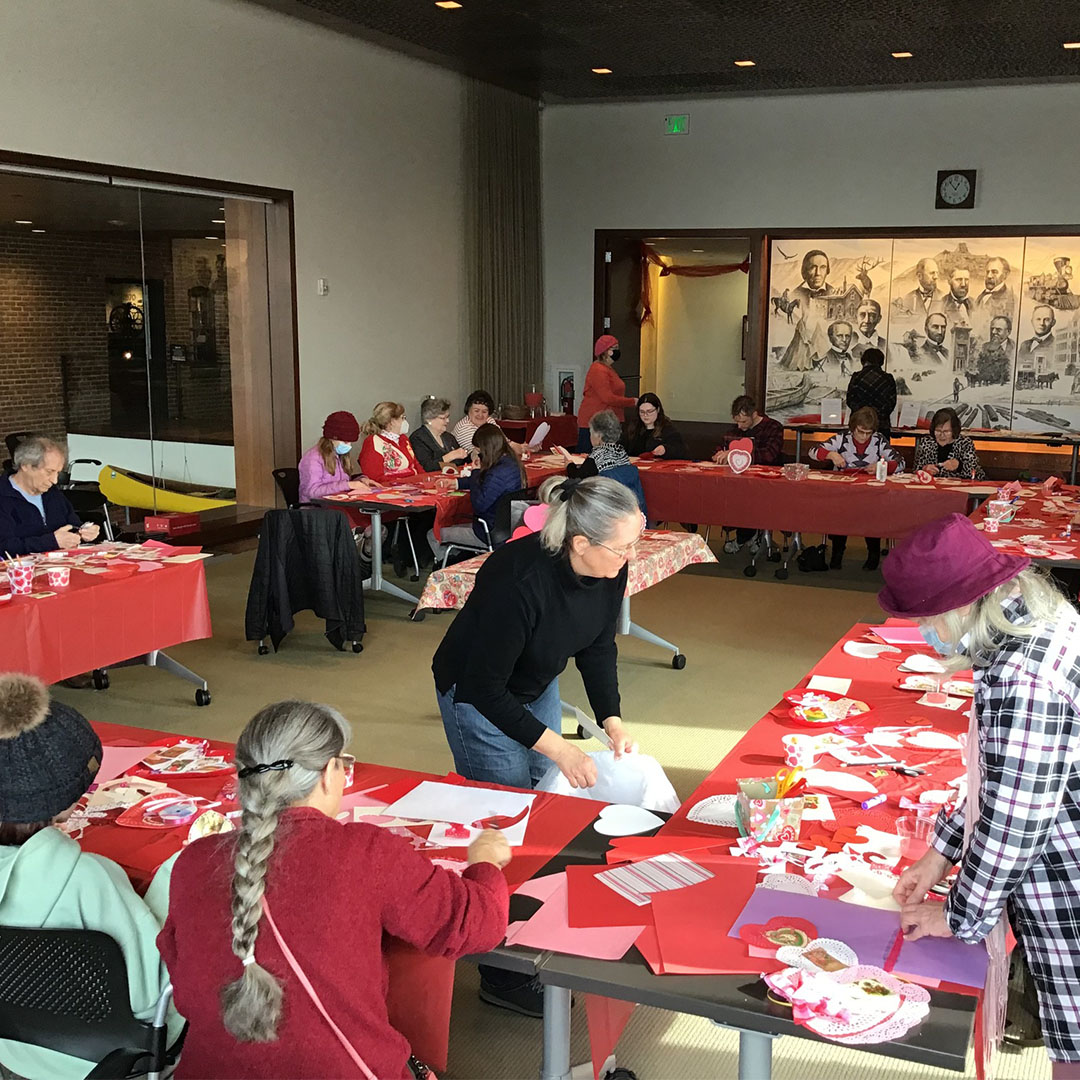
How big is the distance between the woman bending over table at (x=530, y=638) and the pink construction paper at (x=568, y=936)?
2.24ft

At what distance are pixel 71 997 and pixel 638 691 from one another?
412 centimetres

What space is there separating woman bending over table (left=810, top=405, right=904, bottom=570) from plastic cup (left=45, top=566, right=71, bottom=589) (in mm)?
5708

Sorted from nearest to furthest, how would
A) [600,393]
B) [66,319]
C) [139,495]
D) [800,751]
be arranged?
[800,751] < [66,319] < [139,495] < [600,393]

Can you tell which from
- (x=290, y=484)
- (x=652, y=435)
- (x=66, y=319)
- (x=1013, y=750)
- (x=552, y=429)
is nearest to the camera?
(x=1013, y=750)

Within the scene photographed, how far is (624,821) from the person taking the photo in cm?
272

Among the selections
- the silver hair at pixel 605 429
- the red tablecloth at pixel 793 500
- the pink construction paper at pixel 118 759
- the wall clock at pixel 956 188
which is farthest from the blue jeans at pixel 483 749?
the wall clock at pixel 956 188

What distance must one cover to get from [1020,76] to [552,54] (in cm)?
427

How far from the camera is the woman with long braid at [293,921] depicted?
1806mm

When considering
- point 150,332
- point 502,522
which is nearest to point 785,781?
point 502,522

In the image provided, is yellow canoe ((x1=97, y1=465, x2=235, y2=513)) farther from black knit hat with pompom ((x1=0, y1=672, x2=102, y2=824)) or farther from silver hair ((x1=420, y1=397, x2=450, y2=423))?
black knit hat with pompom ((x1=0, y1=672, x2=102, y2=824))

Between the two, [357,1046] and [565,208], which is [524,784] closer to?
[357,1046]

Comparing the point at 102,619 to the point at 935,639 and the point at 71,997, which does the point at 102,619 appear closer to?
the point at 71,997

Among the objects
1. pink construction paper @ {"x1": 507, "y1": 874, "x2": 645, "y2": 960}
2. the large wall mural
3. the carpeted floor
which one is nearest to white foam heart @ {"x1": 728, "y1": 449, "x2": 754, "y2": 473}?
the carpeted floor

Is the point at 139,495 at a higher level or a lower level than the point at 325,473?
lower
